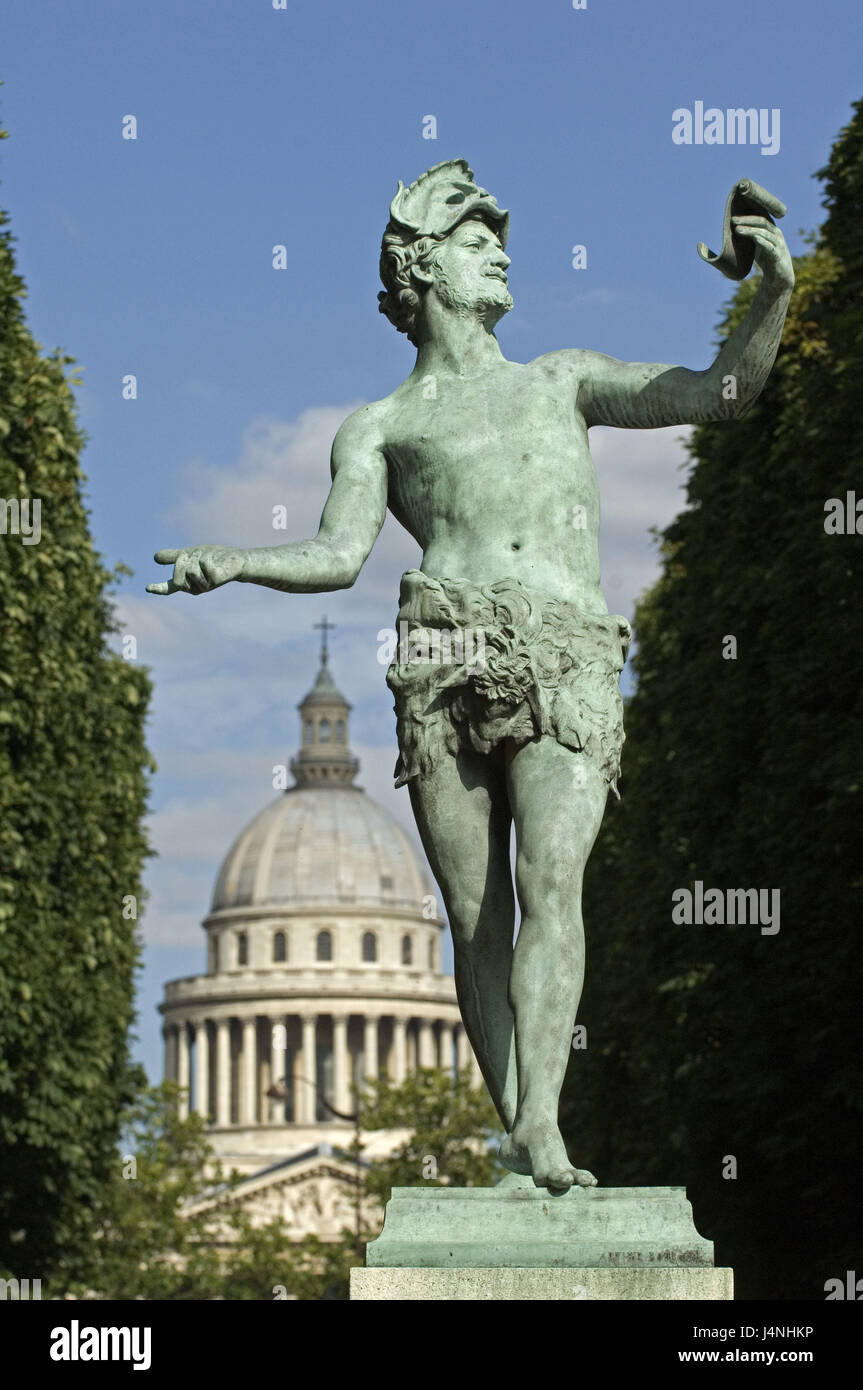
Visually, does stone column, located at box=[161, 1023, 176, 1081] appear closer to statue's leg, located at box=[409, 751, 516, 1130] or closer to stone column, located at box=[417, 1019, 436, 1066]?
stone column, located at box=[417, 1019, 436, 1066]

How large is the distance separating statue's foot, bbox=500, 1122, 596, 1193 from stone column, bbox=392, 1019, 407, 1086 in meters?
158

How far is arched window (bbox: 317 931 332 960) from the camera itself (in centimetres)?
17750

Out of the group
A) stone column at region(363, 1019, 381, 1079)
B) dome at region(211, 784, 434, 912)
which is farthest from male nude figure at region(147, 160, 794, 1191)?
dome at region(211, 784, 434, 912)

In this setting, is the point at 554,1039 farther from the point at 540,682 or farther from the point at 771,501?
the point at 771,501

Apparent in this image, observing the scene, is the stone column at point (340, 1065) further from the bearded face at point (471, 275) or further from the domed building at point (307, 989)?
the bearded face at point (471, 275)

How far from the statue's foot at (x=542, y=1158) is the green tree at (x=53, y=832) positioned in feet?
60.2

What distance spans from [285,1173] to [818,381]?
116m

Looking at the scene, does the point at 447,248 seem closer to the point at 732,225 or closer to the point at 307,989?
the point at 732,225

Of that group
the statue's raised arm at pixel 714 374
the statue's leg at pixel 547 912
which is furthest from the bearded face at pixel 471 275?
the statue's leg at pixel 547 912

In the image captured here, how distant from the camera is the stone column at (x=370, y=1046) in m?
166

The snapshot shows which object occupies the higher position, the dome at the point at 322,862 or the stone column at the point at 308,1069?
the dome at the point at 322,862

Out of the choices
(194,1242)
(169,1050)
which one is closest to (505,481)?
(194,1242)

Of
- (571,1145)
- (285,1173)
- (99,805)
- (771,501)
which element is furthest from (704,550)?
(285,1173)

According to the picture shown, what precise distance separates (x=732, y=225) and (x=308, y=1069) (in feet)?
519
